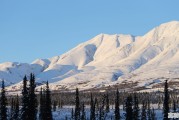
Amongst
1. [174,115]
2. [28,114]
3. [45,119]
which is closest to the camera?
[174,115]

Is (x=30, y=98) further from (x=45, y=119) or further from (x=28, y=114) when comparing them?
(x=45, y=119)

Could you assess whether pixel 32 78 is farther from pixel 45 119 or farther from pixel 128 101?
pixel 128 101

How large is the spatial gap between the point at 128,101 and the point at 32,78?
21.7 meters

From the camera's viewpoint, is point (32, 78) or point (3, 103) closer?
point (32, 78)

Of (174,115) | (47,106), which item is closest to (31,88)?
(47,106)

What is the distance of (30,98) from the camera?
6381cm

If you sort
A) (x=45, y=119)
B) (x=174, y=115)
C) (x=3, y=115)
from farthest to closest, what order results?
(x=3, y=115)
(x=45, y=119)
(x=174, y=115)

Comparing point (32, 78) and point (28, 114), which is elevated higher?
point (32, 78)

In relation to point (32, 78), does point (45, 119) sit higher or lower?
lower

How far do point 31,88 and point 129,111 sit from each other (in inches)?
929

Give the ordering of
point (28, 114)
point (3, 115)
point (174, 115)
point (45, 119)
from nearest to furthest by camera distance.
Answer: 1. point (174, 115)
2. point (28, 114)
3. point (45, 119)
4. point (3, 115)

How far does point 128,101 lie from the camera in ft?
266

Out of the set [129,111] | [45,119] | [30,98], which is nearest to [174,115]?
[30,98]

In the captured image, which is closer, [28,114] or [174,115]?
[174,115]
